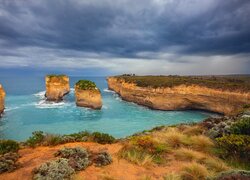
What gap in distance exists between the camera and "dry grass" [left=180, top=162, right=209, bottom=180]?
5.75 m

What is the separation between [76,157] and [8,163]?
6.91 feet

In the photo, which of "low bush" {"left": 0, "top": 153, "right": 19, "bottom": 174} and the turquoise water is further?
the turquoise water

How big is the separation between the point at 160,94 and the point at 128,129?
20.3 metres

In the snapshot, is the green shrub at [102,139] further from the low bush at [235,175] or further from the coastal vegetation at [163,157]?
the low bush at [235,175]

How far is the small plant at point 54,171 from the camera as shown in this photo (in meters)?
5.41

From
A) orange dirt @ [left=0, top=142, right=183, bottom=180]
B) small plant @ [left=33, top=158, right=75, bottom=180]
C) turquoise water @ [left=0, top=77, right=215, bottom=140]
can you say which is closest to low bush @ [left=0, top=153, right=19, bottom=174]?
orange dirt @ [left=0, top=142, right=183, bottom=180]

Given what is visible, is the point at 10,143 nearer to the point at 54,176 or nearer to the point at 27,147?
the point at 27,147

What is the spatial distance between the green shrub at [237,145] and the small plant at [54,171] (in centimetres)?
550

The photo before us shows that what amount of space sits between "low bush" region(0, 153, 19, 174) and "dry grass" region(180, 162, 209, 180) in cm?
506

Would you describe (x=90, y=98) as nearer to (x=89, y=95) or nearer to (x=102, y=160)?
(x=89, y=95)

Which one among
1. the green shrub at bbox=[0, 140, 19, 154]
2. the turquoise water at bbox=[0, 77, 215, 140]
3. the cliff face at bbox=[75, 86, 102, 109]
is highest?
the green shrub at bbox=[0, 140, 19, 154]

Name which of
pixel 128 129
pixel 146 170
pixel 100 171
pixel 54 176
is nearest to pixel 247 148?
pixel 146 170

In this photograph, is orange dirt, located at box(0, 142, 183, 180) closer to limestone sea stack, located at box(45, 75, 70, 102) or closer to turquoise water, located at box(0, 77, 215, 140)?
turquoise water, located at box(0, 77, 215, 140)

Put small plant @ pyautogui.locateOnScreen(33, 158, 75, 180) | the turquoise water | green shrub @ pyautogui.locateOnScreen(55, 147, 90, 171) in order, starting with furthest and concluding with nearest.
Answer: the turquoise water → green shrub @ pyautogui.locateOnScreen(55, 147, 90, 171) → small plant @ pyautogui.locateOnScreen(33, 158, 75, 180)
